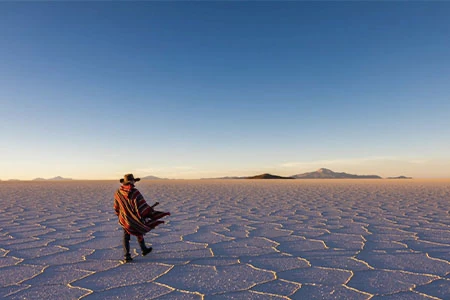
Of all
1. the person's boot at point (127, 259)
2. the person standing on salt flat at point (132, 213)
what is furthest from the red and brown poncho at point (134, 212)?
the person's boot at point (127, 259)

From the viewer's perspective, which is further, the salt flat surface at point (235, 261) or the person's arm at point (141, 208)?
the person's arm at point (141, 208)

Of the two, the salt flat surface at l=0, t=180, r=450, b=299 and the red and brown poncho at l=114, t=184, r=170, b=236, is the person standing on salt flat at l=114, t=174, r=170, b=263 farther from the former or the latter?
the salt flat surface at l=0, t=180, r=450, b=299

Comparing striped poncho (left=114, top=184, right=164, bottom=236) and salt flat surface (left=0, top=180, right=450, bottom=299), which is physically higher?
striped poncho (left=114, top=184, right=164, bottom=236)

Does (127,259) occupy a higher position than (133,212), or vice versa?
(133,212)

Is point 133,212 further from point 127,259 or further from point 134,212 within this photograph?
point 127,259

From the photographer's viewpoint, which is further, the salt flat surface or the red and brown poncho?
the red and brown poncho

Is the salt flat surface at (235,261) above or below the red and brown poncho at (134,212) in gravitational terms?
below

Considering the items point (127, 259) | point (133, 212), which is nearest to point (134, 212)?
point (133, 212)

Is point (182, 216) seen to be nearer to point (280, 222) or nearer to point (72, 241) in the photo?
point (280, 222)

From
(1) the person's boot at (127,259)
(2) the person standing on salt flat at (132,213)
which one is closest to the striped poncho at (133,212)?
(2) the person standing on salt flat at (132,213)

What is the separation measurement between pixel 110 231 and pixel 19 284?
2112mm

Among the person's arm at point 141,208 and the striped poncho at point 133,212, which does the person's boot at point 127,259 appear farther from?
the person's arm at point 141,208

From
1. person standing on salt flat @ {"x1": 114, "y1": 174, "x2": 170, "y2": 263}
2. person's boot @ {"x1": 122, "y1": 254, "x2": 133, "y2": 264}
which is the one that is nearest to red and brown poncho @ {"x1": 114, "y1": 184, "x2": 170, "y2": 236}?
person standing on salt flat @ {"x1": 114, "y1": 174, "x2": 170, "y2": 263}

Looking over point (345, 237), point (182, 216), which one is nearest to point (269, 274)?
point (345, 237)
